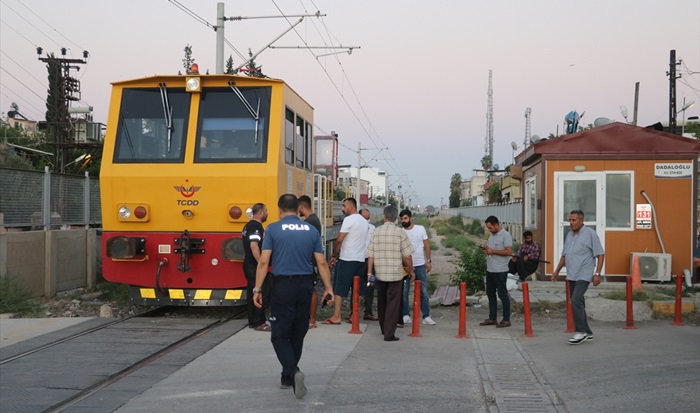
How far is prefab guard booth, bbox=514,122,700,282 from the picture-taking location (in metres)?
14.7

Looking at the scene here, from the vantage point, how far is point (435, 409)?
6613 millimetres

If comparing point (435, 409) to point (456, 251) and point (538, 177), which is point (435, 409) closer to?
point (538, 177)

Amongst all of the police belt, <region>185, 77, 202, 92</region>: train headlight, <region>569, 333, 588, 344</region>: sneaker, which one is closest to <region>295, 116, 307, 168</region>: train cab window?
<region>185, 77, 202, 92</region>: train headlight

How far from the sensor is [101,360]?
336 inches

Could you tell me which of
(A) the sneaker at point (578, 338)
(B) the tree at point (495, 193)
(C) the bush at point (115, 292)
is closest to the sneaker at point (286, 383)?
(A) the sneaker at point (578, 338)

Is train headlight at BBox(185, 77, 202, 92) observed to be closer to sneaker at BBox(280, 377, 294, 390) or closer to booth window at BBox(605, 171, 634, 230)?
sneaker at BBox(280, 377, 294, 390)

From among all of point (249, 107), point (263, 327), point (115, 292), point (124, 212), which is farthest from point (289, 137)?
point (115, 292)

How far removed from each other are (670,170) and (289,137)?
749cm

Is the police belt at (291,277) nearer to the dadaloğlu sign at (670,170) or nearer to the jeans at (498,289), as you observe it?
the jeans at (498,289)

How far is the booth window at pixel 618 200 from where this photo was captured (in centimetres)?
1475

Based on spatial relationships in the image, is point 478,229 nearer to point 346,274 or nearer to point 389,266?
point 346,274

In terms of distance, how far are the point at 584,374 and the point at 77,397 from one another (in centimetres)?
510

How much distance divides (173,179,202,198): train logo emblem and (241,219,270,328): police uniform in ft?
3.93

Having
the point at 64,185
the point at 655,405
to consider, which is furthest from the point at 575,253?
the point at 64,185
